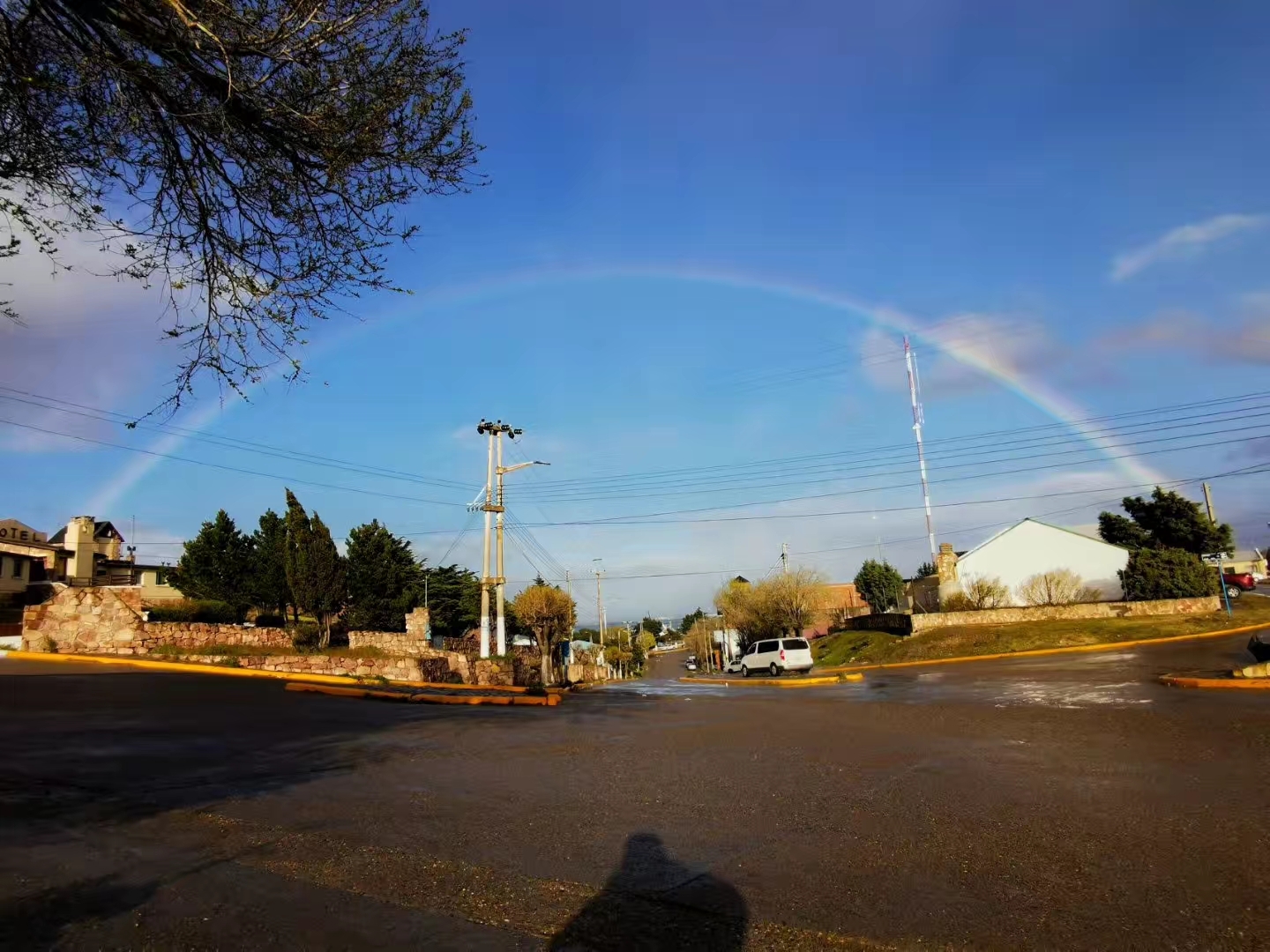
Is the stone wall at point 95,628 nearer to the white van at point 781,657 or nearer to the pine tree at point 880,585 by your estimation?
the white van at point 781,657

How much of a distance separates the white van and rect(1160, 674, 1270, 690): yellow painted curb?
18.0 meters

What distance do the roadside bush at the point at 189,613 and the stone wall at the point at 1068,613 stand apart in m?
33.2

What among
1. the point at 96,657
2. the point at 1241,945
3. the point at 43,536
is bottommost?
the point at 1241,945

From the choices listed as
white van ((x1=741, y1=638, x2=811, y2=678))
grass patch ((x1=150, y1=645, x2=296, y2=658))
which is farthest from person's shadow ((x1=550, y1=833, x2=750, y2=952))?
white van ((x1=741, y1=638, x2=811, y2=678))

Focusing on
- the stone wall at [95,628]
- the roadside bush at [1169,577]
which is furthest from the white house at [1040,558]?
the stone wall at [95,628]

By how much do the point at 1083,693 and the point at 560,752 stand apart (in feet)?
35.6

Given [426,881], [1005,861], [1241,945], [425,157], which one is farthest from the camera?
[425,157]

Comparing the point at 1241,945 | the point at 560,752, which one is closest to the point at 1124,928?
the point at 1241,945

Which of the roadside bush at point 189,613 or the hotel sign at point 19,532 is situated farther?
the hotel sign at point 19,532

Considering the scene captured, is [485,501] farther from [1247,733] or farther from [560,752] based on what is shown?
[1247,733]

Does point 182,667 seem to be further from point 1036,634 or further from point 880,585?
point 880,585

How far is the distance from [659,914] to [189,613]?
27733mm

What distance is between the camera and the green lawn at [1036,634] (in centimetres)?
3209

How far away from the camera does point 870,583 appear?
88562 mm
